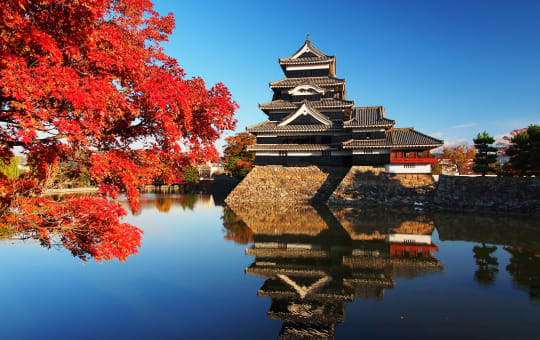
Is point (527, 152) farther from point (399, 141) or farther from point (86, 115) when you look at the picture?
point (86, 115)

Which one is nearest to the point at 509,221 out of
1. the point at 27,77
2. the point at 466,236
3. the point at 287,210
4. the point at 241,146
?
the point at 466,236

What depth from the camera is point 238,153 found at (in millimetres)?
35844

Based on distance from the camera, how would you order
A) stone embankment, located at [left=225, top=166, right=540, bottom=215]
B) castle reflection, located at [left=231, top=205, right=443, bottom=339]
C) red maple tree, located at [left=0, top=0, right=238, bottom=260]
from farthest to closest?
stone embankment, located at [left=225, top=166, right=540, bottom=215] < castle reflection, located at [left=231, top=205, right=443, bottom=339] < red maple tree, located at [left=0, top=0, right=238, bottom=260]

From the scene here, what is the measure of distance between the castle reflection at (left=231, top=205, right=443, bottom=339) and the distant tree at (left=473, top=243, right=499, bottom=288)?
91 cm

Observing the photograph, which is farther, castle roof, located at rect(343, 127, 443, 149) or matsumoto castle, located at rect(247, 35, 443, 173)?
matsumoto castle, located at rect(247, 35, 443, 173)

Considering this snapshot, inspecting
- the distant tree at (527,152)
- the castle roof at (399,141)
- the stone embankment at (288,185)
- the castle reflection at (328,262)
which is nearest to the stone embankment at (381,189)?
the stone embankment at (288,185)

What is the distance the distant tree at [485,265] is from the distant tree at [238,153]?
25.9m

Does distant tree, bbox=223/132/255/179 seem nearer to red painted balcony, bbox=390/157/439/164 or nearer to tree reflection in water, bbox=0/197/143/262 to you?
red painted balcony, bbox=390/157/439/164

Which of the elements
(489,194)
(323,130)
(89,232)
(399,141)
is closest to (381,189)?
(399,141)

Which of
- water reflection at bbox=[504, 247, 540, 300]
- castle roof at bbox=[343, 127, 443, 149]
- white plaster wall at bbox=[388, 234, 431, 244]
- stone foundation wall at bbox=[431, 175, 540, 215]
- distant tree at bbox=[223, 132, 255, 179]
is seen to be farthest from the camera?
distant tree at bbox=[223, 132, 255, 179]

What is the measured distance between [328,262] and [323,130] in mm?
15796

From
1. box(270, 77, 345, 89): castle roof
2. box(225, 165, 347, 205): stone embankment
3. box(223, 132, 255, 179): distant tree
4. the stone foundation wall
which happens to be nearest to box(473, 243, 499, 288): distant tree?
the stone foundation wall

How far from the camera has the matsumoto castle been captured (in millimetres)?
19656

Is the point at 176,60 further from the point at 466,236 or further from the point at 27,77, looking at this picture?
the point at 466,236
